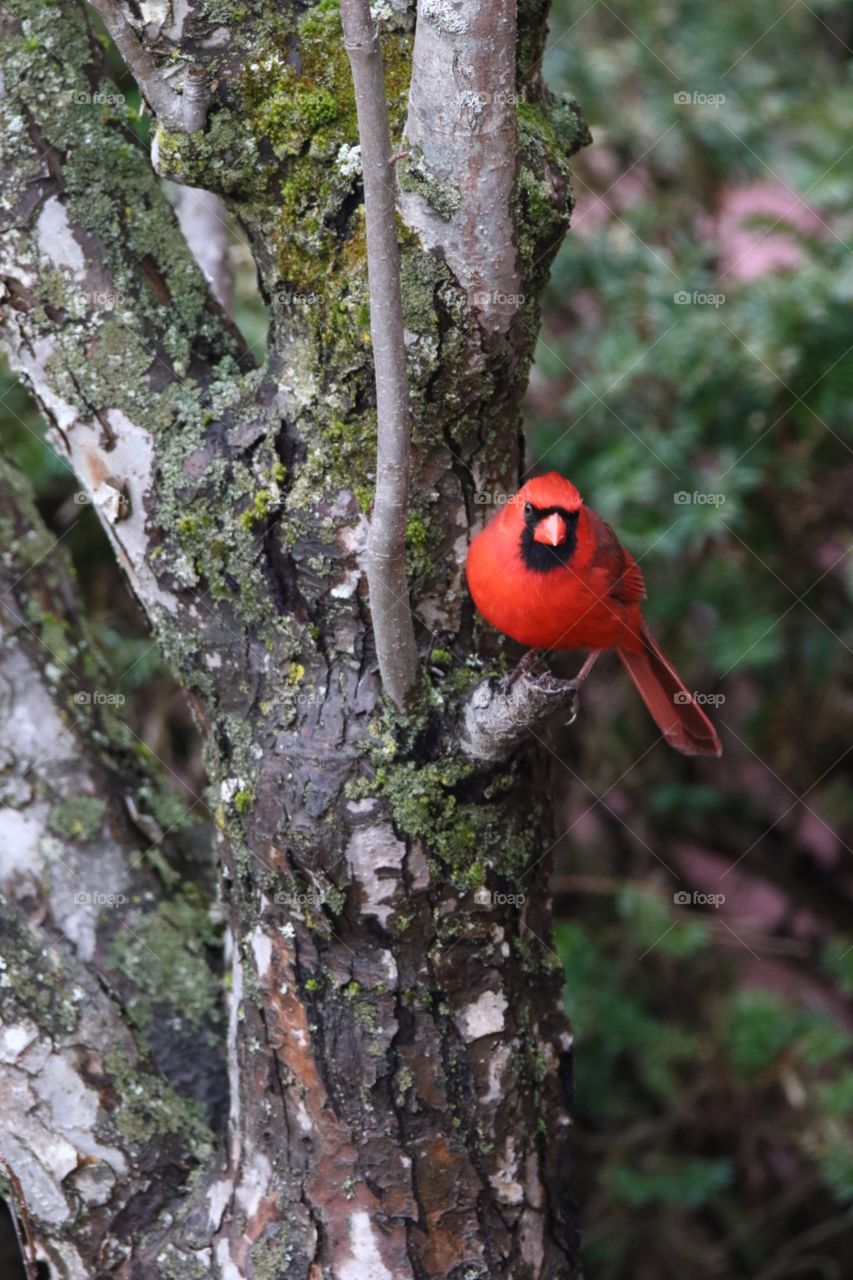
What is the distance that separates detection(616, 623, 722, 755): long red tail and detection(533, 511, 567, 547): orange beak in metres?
0.50

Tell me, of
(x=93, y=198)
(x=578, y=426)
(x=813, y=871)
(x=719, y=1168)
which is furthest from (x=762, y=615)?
(x=93, y=198)

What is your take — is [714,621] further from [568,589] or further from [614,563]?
[568,589]

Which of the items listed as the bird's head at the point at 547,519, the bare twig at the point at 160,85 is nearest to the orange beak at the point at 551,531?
the bird's head at the point at 547,519

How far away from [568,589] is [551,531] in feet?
0.37

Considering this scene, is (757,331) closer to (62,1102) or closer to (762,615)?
(762,615)

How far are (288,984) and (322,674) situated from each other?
0.42 metres

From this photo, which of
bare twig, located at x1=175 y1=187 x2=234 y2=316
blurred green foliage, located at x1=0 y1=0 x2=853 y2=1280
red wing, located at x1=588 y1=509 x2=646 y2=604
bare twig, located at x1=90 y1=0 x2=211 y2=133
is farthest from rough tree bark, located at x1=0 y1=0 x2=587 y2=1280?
blurred green foliage, located at x1=0 y1=0 x2=853 y2=1280

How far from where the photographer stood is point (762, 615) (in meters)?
3.23

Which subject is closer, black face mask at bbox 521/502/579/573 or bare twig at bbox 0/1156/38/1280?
bare twig at bbox 0/1156/38/1280

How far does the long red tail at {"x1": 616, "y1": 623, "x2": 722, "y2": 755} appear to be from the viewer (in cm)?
244

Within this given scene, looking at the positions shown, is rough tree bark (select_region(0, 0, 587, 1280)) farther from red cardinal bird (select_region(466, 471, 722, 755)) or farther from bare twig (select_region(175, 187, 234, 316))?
bare twig (select_region(175, 187, 234, 316))

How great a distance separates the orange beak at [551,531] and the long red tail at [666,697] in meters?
0.50

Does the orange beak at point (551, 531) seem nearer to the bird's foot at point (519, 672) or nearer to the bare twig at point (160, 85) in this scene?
the bird's foot at point (519, 672)

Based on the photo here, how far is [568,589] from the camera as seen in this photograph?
6.90 ft
